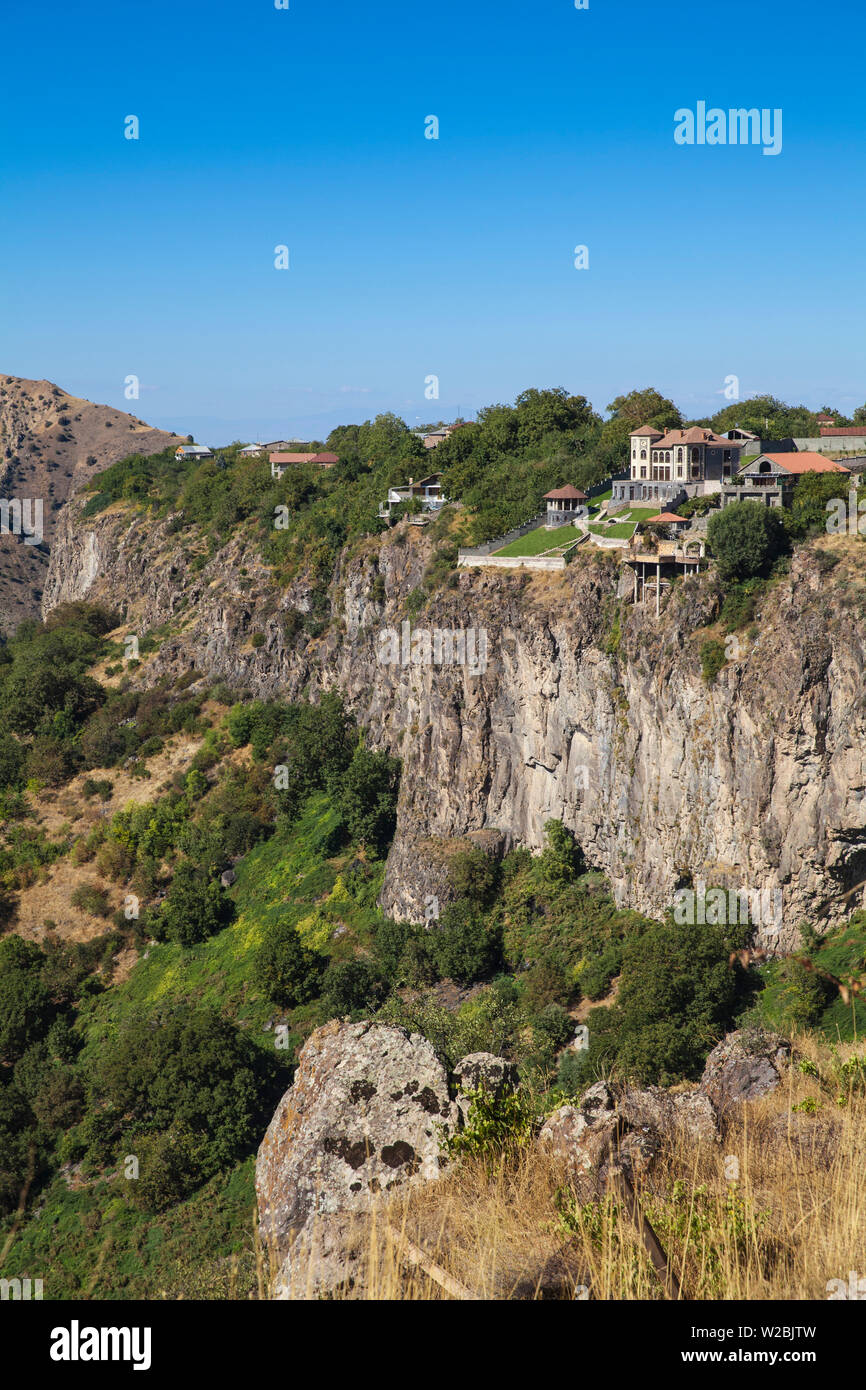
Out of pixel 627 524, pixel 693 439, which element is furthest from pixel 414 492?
pixel 627 524

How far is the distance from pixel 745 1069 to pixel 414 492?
54.4 meters

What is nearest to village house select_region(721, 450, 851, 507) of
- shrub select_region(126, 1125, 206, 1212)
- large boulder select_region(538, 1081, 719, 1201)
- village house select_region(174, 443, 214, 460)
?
shrub select_region(126, 1125, 206, 1212)

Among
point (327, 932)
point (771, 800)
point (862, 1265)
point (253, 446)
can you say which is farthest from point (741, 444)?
point (253, 446)

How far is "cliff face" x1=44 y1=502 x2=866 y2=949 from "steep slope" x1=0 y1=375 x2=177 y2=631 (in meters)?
115

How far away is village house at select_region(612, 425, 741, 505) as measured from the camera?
181 ft

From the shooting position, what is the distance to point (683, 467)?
186ft

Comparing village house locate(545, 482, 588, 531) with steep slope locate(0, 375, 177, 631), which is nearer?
village house locate(545, 482, 588, 531)

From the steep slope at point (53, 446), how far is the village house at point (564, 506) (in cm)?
12017

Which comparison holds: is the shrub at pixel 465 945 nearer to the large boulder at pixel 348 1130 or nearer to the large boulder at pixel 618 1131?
the large boulder at pixel 348 1130

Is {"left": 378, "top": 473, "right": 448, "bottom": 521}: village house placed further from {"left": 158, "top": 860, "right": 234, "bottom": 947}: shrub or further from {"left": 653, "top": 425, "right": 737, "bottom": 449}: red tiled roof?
{"left": 158, "top": 860, "right": 234, "bottom": 947}: shrub

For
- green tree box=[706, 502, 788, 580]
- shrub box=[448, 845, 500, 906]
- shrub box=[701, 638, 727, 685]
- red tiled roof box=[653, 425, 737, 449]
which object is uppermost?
red tiled roof box=[653, 425, 737, 449]

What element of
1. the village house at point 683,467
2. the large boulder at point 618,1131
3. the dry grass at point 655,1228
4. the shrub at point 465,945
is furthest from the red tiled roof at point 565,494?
the dry grass at point 655,1228

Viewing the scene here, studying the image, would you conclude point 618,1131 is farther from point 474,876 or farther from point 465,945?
point 474,876
